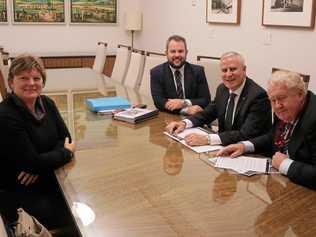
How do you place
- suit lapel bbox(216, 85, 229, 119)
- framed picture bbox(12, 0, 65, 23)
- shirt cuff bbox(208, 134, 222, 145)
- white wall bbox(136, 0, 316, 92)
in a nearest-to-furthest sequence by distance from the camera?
A: shirt cuff bbox(208, 134, 222, 145), suit lapel bbox(216, 85, 229, 119), white wall bbox(136, 0, 316, 92), framed picture bbox(12, 0, 65, 23)

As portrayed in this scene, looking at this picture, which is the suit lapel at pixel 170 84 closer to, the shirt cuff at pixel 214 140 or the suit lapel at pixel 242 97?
the suit lapel at pixel 242 97

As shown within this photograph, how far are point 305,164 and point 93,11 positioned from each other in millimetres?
6022

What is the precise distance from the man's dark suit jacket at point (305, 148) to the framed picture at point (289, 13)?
187 cm

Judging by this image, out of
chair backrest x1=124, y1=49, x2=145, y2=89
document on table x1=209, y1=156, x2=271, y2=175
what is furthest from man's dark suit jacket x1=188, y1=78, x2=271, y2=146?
chair backrest x1=124, y1=49, x2=145, y2=89

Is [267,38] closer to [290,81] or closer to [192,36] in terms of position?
[192,36]

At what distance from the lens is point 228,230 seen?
1.34m

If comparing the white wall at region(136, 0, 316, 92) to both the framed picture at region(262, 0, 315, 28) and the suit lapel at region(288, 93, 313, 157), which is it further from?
the suit lapel at region(288, 93, 313, 157)

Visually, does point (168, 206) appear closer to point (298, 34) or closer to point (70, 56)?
point (298, 34)

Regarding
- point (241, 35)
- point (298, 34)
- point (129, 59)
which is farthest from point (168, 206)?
point (129, 59)

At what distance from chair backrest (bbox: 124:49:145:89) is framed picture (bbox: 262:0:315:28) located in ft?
4.47

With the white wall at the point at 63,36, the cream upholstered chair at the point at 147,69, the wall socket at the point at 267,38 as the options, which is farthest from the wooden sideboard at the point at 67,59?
the wall socket at the point at 267,38

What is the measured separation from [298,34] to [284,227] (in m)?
2.68

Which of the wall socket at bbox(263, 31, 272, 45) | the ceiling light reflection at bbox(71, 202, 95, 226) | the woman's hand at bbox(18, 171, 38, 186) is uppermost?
the wall socket at bbox(263, 31, 272, 45)

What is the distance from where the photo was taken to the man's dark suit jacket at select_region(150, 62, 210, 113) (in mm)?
3371
